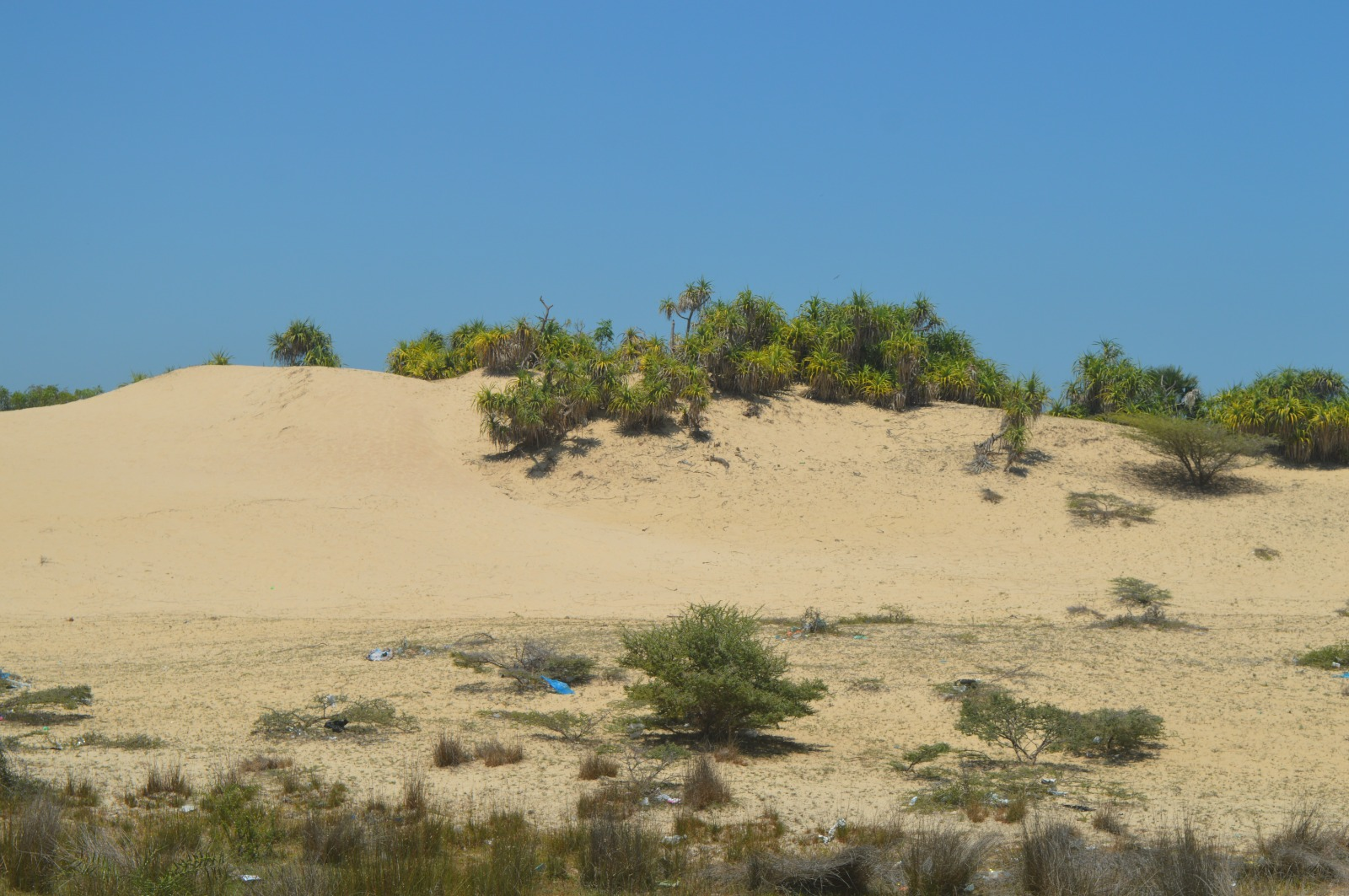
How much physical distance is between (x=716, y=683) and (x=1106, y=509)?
24146 mm

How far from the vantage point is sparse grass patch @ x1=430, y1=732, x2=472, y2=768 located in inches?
442

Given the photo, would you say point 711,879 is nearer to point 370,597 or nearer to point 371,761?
point 371,761

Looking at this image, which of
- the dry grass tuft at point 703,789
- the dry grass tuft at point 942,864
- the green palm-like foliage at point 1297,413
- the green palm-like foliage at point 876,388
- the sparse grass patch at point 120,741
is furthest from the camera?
the green palm-like foliage at point 876,388

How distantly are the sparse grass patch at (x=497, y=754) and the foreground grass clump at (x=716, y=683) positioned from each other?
1721 millimetres

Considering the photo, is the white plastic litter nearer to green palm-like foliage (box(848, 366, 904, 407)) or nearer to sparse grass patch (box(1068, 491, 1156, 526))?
sparse grass patch (box(1068, 491, 1156, 526))

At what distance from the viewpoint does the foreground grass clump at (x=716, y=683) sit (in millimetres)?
12250


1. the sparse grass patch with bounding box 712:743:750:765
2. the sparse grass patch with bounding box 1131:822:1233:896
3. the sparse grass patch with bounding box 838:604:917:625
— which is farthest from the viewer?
the sparse grass patch with bounding box 838:604:917:625

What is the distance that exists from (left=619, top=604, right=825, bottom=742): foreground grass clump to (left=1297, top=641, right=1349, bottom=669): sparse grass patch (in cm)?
812

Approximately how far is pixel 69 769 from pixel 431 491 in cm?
2339

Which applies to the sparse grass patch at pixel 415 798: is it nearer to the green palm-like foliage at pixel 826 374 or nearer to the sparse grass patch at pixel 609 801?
the sparse grass patch at pixel 609 801

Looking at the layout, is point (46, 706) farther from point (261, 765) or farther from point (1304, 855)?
point (1304, 855)

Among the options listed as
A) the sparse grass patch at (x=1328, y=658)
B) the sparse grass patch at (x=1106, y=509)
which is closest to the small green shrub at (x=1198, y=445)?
the sparse grass patch at (x=1106, y=509)

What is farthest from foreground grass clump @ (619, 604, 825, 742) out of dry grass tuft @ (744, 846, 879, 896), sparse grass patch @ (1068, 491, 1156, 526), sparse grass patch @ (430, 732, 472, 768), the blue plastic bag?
sparse grass patch @ (1068, 491, 1156, 526)

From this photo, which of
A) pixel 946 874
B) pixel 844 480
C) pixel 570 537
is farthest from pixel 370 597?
pixel 946 874
